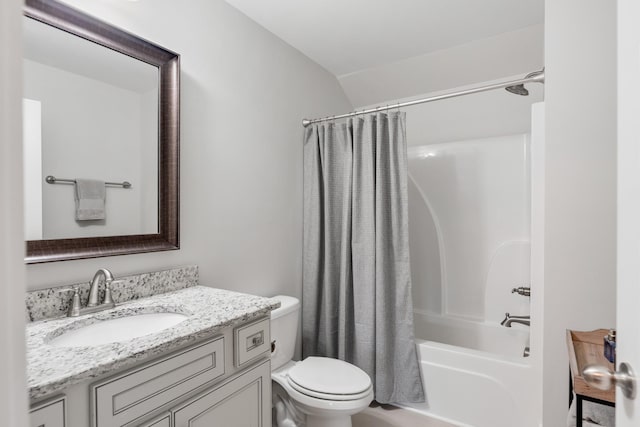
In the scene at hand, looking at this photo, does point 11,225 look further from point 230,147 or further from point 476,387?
point 476,387

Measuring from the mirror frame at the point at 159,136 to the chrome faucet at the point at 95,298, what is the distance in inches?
3.8

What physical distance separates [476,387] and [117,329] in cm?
182

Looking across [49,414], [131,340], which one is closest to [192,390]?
[131,340]

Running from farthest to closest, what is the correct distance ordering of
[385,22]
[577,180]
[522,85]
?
[385,22] → [522,85] → [577,180]

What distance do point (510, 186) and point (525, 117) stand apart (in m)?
0.51

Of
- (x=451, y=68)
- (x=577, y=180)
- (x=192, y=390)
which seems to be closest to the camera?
(x=192, y=390)

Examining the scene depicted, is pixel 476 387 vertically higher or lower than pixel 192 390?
lower

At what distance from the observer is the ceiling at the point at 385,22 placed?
186 cm

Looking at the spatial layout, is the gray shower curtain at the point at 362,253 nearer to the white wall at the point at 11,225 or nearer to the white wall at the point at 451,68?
the white wall at the point at 451,68

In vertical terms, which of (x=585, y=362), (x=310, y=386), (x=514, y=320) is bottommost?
(x=310, y=386)

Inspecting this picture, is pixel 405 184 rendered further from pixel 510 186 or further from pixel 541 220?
pixel 510 186

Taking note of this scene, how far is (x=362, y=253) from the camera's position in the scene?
2162 mm

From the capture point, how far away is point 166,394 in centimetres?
95

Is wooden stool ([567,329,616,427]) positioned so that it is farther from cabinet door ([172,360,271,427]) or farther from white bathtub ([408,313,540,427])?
cabinet door ([172,360,271,427])
